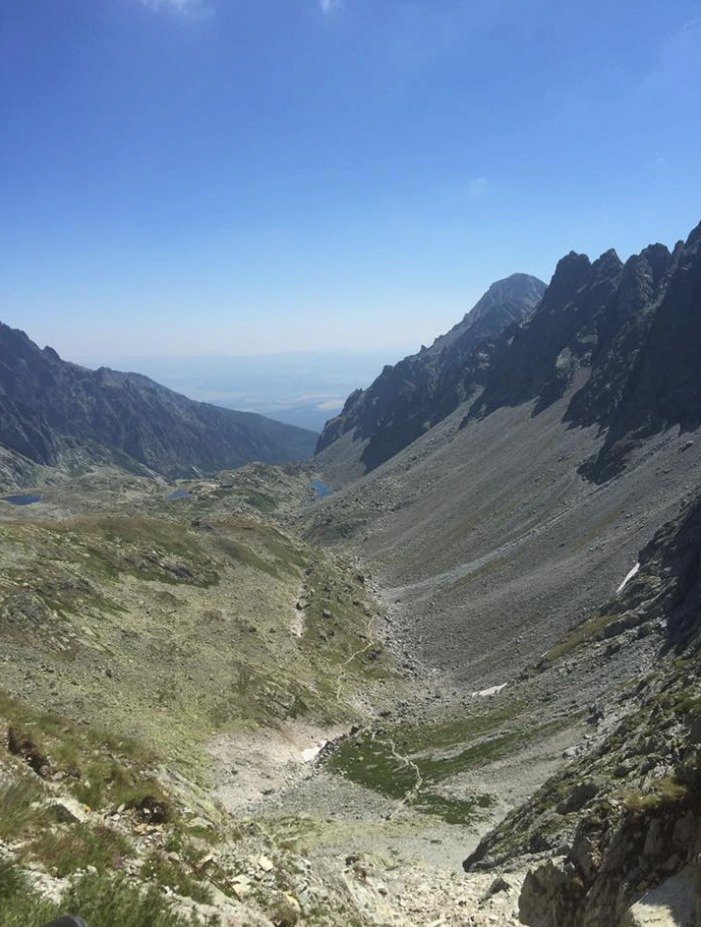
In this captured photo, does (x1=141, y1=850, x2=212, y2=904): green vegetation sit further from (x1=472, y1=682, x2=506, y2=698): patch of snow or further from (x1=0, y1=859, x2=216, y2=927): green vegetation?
(x1=472, y1=682, x2=506, y2=698): patch of snow

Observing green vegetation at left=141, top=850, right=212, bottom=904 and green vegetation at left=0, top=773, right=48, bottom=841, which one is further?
green vegetation at left=141, top=850, right=212, bottom=904

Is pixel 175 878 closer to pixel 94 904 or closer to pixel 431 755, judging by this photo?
pixel 94 904

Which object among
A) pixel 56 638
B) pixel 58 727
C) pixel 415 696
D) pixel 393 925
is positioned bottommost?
pixel 415 696

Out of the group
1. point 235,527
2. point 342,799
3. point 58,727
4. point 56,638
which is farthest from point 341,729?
point 235,527

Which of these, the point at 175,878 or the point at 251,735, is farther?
the point at 251,735

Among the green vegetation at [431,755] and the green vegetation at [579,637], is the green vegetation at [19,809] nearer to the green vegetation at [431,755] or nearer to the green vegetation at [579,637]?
the green vegetation at [431,755]

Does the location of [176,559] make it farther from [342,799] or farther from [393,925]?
[393,925]

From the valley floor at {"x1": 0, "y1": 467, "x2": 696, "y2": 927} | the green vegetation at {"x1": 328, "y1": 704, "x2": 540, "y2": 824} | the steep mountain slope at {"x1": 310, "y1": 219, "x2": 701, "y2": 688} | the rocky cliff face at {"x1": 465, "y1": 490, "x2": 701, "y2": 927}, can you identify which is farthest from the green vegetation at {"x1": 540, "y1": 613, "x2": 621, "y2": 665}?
the rocky cliff face at {"x1": 465, "y1": 490, "x2": 701, "y2": 927}

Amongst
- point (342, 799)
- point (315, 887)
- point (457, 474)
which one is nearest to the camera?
point (315, 887)

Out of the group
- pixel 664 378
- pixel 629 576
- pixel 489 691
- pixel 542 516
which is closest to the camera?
pixel 489 691

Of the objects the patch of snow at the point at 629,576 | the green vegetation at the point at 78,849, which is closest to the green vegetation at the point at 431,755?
the patch of snow at the point at 629,576

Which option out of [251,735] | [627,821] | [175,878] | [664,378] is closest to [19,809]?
[175,878]

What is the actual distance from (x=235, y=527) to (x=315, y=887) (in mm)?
110728

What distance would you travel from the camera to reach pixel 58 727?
82.6ft
